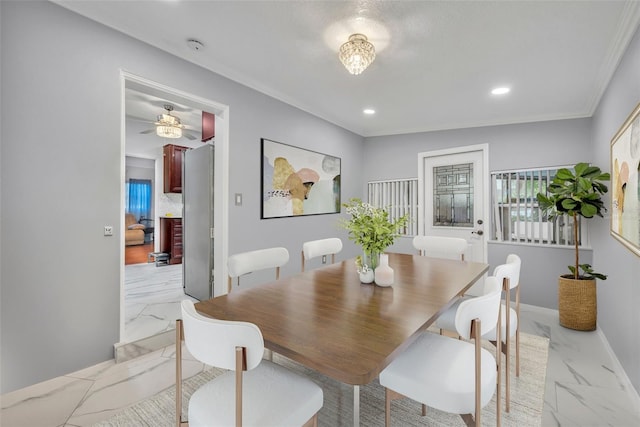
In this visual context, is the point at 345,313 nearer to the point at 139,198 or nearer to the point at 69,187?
the point at 69,187

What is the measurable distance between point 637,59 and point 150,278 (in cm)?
592

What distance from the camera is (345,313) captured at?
1.29 meters

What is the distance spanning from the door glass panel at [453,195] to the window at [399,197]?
317 millimetres

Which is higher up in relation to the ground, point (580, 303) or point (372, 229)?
point (372, 229)

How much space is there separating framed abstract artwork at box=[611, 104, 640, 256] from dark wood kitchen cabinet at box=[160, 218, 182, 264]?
6.28 meters

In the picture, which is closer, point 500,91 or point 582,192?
point 582,192

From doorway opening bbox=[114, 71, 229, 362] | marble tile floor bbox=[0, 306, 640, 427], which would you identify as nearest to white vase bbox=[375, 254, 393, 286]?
marble tile floor bbox=[0, 306, 640, 427]

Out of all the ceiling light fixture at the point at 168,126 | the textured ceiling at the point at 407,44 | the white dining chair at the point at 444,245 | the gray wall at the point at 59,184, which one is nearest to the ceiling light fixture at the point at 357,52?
the textured ceiling at the point at 407,44

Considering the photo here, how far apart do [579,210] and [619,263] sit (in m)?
0.76

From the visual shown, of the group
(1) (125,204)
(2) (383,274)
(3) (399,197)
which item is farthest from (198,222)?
(3) (399,197)

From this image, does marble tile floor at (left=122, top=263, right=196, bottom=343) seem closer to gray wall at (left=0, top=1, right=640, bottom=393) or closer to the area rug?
gray wall at (left=0, top=1, right=640, bottom=393)

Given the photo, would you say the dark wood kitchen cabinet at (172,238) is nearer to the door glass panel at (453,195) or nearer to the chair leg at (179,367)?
the door glass panel at (453,195)

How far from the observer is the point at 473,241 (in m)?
4.17

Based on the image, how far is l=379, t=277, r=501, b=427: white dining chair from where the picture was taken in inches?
45.1
